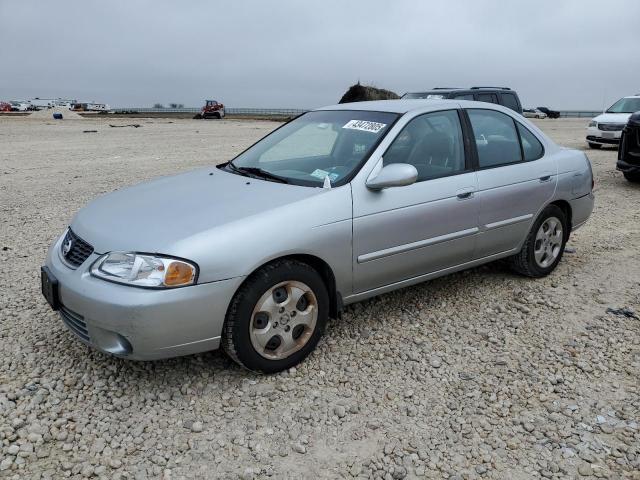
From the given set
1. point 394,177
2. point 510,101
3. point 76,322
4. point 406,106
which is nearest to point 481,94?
point 510,101

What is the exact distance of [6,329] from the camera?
13.1 ft

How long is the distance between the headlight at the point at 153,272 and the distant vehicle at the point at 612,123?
1545cm

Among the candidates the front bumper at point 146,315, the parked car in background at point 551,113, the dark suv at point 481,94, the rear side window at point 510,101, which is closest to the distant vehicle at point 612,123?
the dark suv at point 481,94

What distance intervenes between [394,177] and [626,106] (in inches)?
616

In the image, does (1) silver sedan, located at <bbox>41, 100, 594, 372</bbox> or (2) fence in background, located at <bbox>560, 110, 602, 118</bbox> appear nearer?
(1) silver sedan, located at <bbox>41, 100, 594, 372</bbox>

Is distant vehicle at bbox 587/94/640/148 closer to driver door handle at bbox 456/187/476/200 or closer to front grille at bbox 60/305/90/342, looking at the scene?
driver door handle at bbox 456/187/476/200

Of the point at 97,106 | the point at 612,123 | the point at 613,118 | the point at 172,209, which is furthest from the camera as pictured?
the point at 97,106

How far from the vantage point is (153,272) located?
299 cm

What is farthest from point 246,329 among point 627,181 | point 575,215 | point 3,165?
point 3,165

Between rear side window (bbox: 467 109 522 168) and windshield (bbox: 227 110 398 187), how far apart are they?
0.80 m

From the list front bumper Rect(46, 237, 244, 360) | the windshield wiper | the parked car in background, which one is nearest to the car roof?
the windshield wiper

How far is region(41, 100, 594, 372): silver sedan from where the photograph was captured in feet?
9.92

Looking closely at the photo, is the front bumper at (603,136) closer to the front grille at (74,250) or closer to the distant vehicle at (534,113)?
the front grille at (74,250)

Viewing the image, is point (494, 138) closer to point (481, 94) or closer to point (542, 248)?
point (542, 248)
